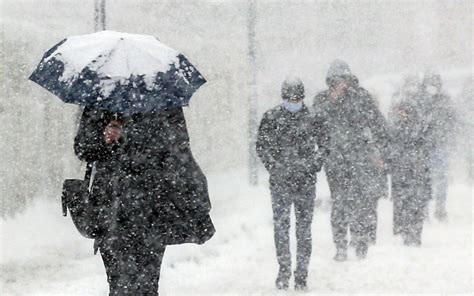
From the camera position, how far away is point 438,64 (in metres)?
31.5

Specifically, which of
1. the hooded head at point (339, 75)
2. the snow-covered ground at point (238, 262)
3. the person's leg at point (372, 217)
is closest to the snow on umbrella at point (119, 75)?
the snow-covered ground at point (238, 262)

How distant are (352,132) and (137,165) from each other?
168 inches

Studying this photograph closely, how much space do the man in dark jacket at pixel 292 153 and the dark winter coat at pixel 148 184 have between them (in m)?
2.58

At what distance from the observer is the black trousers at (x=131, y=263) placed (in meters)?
4.77

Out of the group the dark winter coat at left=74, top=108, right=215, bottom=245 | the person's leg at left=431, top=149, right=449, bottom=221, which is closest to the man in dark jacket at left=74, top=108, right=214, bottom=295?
the dark winter coat at left=74, top=108, right=215, bottom=245

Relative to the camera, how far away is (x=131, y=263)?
189 inches

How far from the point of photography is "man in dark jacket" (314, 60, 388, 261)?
28.0 feet

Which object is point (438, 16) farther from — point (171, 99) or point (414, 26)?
point (171, 99)

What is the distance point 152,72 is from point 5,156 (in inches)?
253

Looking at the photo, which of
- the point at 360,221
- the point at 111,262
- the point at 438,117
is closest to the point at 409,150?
the point at 360,221

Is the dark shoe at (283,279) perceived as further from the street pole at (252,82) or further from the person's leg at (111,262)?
the street pole at (252,82)

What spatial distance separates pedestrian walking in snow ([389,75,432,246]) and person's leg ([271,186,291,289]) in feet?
8.67

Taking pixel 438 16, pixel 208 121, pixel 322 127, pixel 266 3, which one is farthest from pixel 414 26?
pixel 322 127

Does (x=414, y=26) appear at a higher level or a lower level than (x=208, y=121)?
higher
